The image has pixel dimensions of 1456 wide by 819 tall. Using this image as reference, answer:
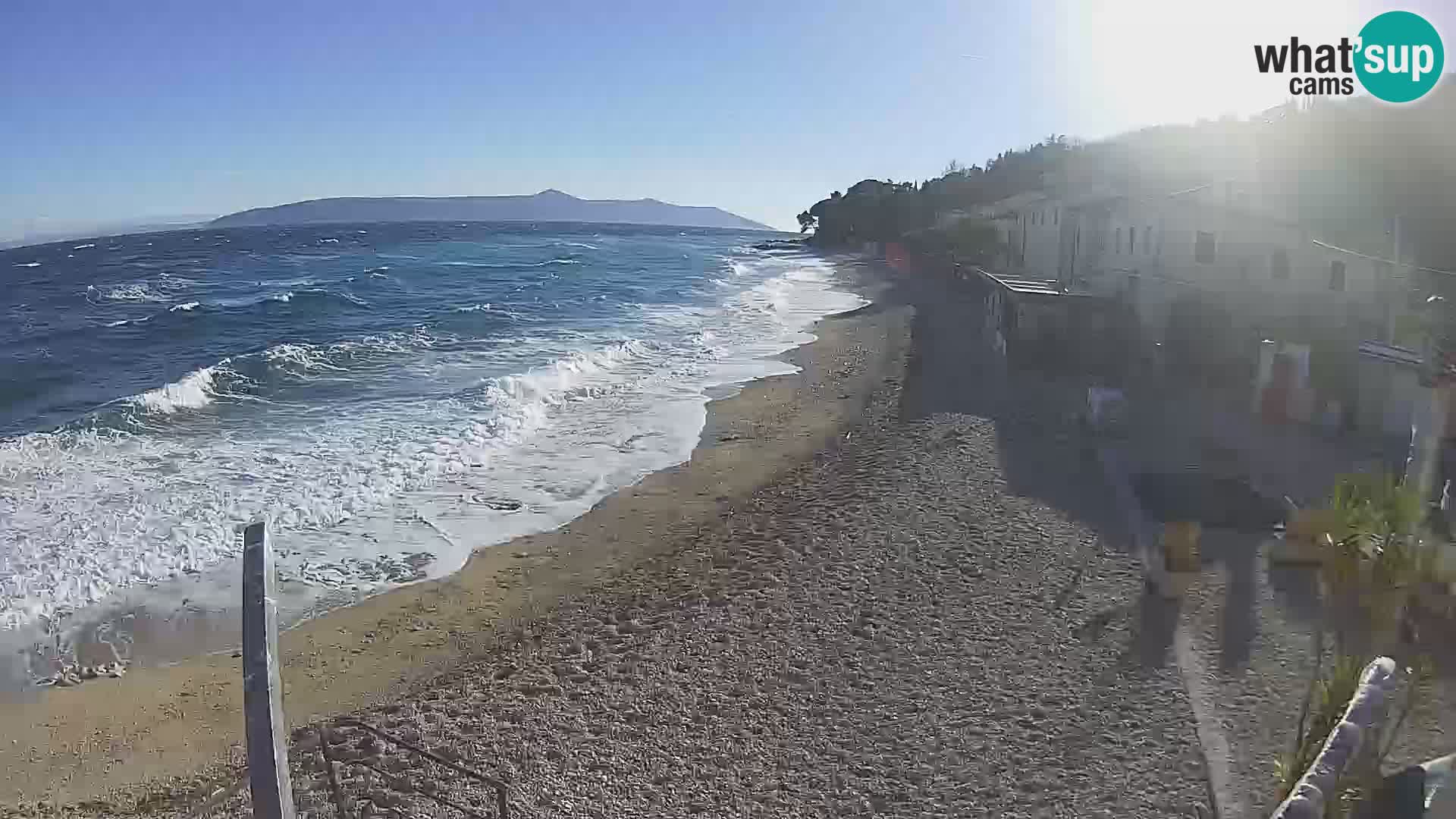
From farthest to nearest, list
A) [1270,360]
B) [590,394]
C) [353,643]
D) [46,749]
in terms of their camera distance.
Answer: [590,394], [1270,360], [353,643], [46,749]

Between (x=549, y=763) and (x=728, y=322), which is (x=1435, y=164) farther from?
(x=728, y=322)

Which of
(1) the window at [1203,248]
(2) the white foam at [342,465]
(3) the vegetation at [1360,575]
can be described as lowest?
(2) the white foam at [342,465]

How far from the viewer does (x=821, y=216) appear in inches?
3511

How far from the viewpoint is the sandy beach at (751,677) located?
234 inches

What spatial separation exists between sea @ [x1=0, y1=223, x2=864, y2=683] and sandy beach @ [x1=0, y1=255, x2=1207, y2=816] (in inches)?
47.9

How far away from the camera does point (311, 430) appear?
16.4m

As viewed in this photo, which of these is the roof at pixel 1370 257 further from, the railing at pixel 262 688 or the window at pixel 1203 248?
the railing at pixel 262 688

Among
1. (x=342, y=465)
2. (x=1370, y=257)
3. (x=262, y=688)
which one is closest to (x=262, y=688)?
(x=262, y=688)

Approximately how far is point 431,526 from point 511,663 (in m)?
4.25

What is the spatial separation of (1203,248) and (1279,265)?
5.95 feet

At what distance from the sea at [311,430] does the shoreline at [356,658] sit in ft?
1.67

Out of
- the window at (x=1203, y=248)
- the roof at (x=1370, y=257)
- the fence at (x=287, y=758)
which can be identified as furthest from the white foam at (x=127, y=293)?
the roof at (x=1370, y=257)

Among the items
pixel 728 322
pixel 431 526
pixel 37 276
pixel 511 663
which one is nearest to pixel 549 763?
pixel 511 663

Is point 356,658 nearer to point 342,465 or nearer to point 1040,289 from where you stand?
point 342,465
